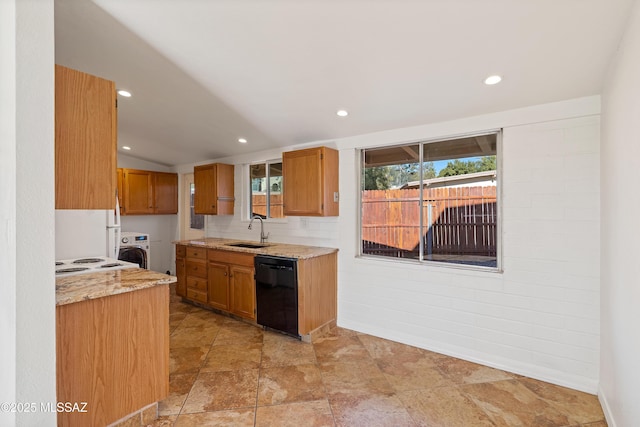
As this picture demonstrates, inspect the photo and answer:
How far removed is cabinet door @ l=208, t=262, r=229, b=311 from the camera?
3752 millimetres

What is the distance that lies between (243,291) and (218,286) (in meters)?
0.49

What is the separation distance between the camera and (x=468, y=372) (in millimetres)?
2521

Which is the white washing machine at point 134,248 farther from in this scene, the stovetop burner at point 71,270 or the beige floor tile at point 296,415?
the beige floor tile at point 296,415

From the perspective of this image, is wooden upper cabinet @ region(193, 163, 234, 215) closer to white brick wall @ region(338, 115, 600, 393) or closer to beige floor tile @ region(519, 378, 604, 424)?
white brick wall @ region(338, 115, 600, 393)

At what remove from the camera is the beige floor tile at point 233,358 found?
261 centimetres

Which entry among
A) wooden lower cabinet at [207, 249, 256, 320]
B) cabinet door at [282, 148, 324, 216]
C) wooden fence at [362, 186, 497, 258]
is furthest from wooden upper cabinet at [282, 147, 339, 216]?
wooden lower cabinet at [207, 249, 256, 320]

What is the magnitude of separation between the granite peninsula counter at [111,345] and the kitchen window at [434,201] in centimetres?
227

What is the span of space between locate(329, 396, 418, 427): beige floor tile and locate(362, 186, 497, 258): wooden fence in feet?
4.88

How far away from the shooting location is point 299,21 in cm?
178

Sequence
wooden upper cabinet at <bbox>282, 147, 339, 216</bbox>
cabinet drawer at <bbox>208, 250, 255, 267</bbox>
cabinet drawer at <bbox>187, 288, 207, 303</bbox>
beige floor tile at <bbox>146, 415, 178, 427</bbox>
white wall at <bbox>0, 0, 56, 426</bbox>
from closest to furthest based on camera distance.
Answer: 1. white wall at <bbox>0, 0, 56, 426</bbox>
2. beige floor tile at <bbox>146, 415, 178, 427</bbox>
3. wooden upper cabinet at <bbox>282, 147, 339, 216</bbox>
4. cabinet drawer at <bbox>208, 250, 255, 267</bbox>
5. cabinet drawer at <bbox>187, 288, 207, 303</bbox>

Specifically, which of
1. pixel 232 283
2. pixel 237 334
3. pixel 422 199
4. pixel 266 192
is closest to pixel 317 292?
pixel 237 334

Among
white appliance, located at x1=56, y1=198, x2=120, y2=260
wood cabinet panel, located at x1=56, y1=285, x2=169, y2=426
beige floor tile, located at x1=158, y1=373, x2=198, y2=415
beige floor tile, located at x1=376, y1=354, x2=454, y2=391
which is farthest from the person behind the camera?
white appliance, located at x1=56, y1=198, x2=120, y2=260

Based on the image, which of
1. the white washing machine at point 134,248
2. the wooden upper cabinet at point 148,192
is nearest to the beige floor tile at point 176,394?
the white washing machine at point 134,248

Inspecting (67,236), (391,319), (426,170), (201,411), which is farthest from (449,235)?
(67,236)
